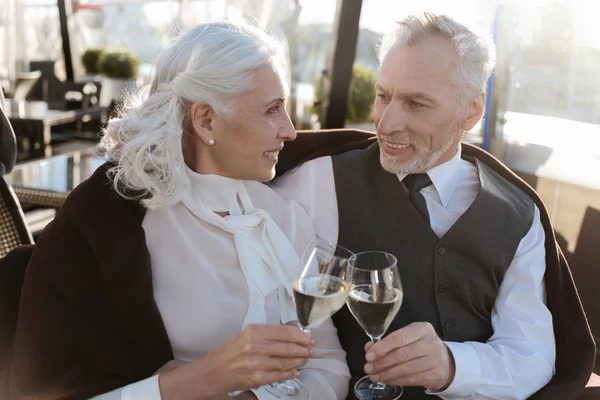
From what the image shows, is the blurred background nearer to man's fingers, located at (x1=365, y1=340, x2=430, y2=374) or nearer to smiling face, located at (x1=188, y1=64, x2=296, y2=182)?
smiling face, located at (x1=188, y1=64, x2=296, y2=182)

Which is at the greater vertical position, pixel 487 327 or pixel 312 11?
pixel 312 11

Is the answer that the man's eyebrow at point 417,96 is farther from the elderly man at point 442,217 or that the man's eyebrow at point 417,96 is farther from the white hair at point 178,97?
the white hair at point 178,97

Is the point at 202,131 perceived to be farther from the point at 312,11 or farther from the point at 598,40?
the point at 312,11

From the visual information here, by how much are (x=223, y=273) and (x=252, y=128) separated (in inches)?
15.5

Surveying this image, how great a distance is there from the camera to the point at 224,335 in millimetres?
1745

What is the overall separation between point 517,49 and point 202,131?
2.81 meters

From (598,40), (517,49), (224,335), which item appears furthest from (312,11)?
(224,335)

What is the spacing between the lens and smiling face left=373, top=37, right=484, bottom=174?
1.97 meters

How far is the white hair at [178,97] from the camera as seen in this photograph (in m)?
1.75

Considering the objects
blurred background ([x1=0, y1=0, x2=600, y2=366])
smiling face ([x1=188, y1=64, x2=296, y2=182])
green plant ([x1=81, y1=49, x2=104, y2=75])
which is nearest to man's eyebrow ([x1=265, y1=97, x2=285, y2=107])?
smiling face ([x1=188, y1=64, x2=296, y2=182])

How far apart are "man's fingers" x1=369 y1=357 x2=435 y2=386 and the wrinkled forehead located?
83 cm

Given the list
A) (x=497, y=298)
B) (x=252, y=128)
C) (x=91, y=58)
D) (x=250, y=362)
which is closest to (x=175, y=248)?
(x=252, y=128)

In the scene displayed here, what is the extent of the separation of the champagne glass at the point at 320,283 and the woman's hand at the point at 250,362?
0.05 m

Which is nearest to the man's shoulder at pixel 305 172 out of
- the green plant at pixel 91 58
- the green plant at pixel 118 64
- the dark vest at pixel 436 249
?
the dark vest at pixel 436 249
